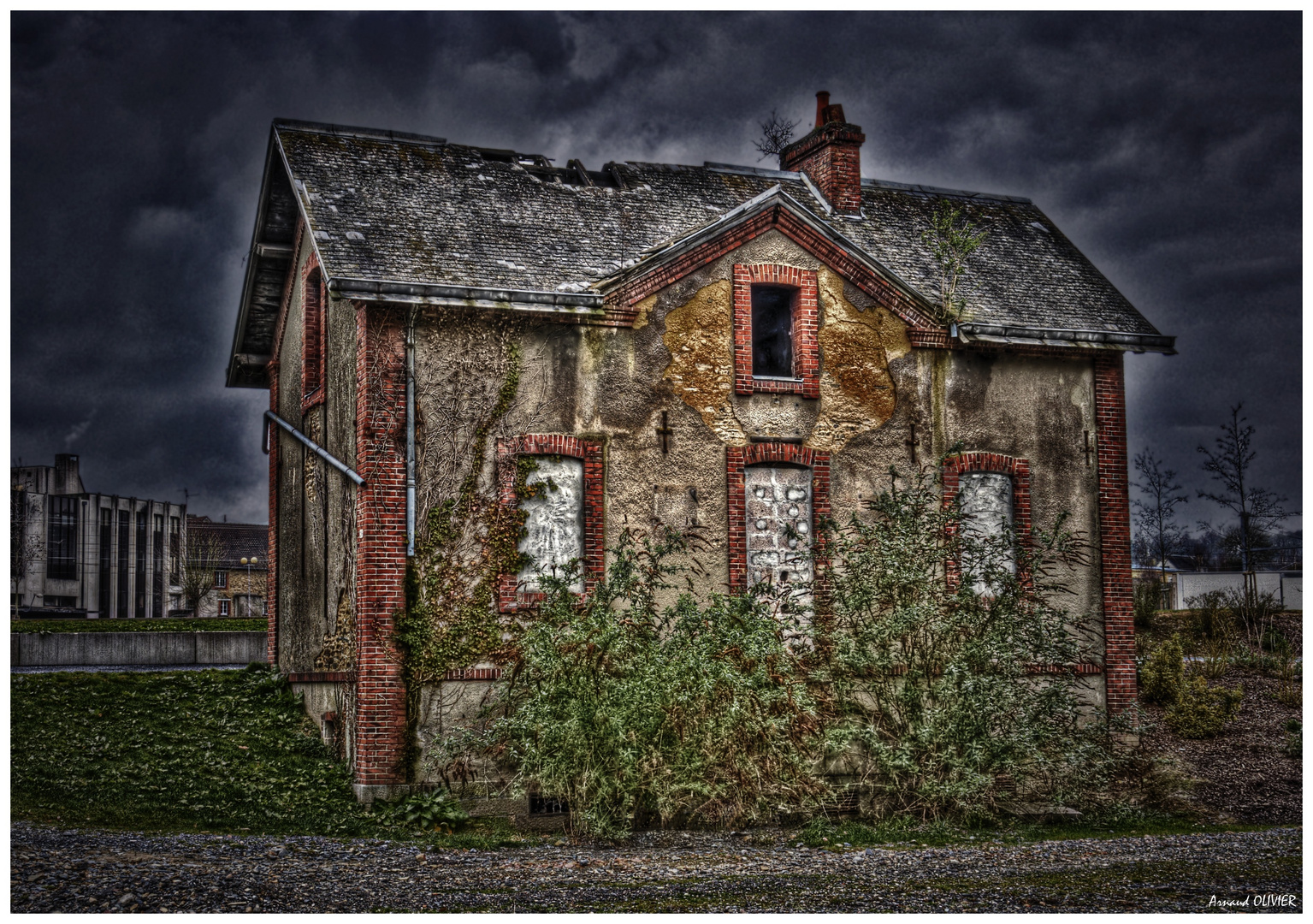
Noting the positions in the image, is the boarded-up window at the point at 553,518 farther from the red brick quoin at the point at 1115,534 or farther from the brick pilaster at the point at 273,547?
the red brick quoin at the point at 1115,534

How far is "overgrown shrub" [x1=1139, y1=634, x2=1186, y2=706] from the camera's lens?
19969 mm

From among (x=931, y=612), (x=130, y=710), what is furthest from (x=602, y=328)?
(x=130, y=710)

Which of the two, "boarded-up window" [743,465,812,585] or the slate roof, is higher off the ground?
the slate roof

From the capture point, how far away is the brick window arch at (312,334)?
56.6 feet

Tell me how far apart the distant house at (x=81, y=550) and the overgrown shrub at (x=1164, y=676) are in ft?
145

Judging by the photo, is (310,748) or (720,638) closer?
(720,638)

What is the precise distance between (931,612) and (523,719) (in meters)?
4.85

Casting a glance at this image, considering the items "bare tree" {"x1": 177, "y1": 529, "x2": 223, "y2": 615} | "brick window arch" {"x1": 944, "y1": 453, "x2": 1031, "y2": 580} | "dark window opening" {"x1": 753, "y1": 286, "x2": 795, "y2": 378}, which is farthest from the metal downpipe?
"bare tree" {"x1": 177, "y1": 529, "x2": 223, "y2": 615}

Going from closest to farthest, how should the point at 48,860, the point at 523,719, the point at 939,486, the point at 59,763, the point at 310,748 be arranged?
the point at 48,860
the point at 523,719
the point at 59,763
the point at 310,748
the point at 939,486

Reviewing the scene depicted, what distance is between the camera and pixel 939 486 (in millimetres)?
16578

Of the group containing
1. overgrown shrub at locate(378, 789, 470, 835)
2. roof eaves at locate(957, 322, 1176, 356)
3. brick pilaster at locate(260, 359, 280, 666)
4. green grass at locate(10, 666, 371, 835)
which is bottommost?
overgrown shrub at locate(378, 789, 470, 835)

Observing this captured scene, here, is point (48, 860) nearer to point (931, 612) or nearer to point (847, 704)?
point (847, 704)

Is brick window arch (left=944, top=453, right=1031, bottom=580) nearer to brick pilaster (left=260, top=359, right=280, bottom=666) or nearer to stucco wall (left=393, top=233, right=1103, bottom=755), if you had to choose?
stucco wall (left=393, top=233, right=1103, bottom=755)

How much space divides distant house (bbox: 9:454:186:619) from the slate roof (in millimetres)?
39778
